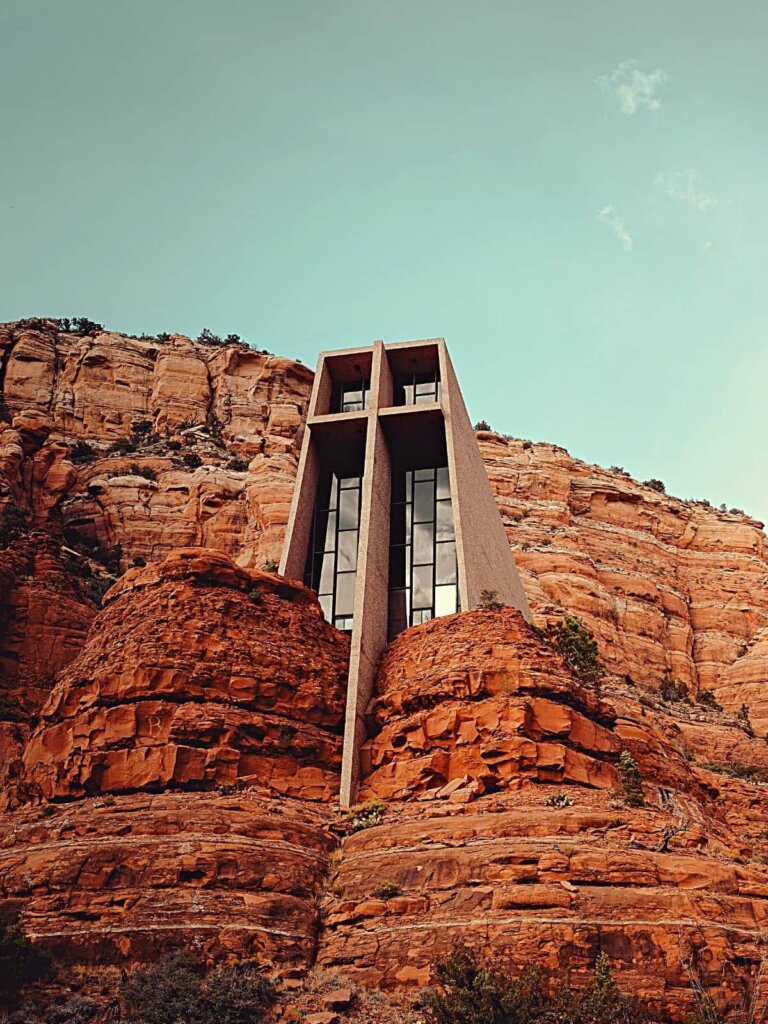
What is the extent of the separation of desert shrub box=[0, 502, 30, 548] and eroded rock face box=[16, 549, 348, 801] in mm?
13280

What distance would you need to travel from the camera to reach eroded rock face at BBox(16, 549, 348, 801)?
2467cm

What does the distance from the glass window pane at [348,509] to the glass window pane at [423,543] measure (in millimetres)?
2076

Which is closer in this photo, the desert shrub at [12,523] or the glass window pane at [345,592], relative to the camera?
the glass window pane at [345,592]

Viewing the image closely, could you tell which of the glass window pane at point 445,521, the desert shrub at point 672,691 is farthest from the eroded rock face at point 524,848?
the desert shrub at point 672,691

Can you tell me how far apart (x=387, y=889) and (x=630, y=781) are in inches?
242

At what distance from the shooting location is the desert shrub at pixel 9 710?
35031 mm

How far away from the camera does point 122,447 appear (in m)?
55.3

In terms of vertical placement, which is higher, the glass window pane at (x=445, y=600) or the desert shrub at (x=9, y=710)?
the glass window pane at (x=445, y=600)

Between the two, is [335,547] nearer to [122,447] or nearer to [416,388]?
[416,388]

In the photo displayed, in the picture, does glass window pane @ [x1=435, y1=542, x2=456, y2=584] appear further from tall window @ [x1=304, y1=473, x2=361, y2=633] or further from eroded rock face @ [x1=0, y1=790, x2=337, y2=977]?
eroded rock face @ [x1=0, y1=790, x2=337, y2=977]

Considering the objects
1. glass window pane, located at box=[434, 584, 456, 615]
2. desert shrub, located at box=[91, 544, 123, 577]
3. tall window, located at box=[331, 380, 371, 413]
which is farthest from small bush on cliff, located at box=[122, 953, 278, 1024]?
desert shrub, located at box=[91, 544, 123, 577]

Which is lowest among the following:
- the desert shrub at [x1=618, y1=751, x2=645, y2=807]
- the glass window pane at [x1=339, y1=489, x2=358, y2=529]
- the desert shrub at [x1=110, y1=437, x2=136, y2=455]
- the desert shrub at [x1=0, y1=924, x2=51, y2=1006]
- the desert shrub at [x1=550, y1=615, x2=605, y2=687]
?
the desert shrub at [x1=0, y1=924, x2=51, y2=1006]

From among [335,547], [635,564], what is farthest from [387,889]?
[635,564]

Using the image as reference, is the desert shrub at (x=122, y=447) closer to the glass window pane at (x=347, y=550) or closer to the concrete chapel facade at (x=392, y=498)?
the concrete chapel facade at (x=392, y=498)
